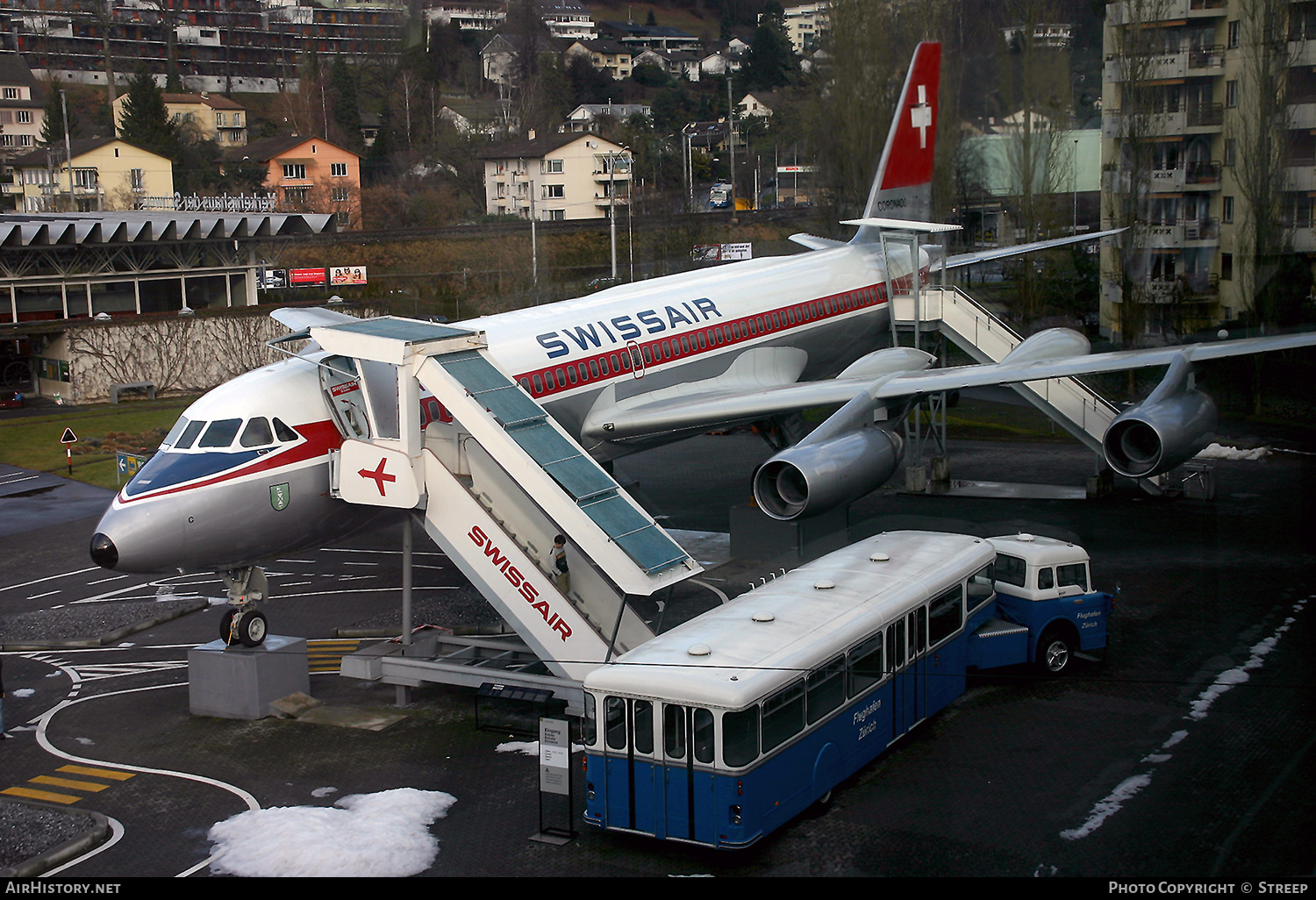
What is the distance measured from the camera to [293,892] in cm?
1402

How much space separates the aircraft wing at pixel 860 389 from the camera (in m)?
24.8

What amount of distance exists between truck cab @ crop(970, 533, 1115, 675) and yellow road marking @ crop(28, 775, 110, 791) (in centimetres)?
1407

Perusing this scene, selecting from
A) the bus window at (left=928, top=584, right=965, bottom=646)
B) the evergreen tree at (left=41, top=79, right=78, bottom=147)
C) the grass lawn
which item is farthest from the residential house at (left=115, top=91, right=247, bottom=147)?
the bus window at (left=928, top=584, right=965, bottom=646)

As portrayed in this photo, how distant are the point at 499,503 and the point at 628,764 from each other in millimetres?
7096

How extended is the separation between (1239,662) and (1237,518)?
11.3m

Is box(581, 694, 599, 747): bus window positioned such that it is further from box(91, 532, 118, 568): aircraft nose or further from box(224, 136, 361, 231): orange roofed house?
box(224, 136, 361, 231): orange roofed house

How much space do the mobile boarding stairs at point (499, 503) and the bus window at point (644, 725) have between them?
3.65m

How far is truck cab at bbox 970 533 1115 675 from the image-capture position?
20.2m

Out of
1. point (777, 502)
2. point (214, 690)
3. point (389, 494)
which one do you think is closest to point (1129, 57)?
point (777, 502)

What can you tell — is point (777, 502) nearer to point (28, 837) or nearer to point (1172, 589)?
point (1172, 589)

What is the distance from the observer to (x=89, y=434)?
50.5 m

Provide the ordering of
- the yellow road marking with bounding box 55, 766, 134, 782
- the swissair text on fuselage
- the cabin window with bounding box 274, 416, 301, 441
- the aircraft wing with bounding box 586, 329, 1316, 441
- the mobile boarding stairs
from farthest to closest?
the swissair text on fuselage
the aircraft wing with bounding box 586, 329, 1316, 441
the cabin window with bounding box 274, 416, 301, 441
the mobile boarding stairs
the yellow road marking with bounding box 55, 766, 134, 782

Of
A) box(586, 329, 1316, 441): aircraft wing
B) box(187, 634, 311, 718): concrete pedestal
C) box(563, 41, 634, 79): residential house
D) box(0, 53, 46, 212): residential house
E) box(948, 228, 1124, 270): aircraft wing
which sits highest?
box(563, 41, 634, 79): residential house

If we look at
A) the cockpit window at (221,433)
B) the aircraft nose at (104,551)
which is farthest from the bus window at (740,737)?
the aircraft nose at (104,551)
